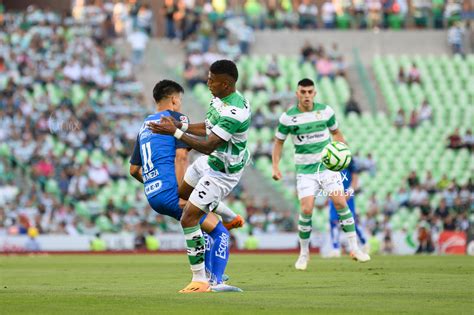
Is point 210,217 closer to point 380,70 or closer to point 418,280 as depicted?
point 418,280

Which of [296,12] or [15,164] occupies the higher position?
[296,12]

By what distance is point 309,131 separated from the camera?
1980 centimetres

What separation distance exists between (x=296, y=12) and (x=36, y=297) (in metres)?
35.6

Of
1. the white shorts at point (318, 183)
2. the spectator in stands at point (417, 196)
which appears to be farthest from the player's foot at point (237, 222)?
the spectator in stands at point (417, 196)

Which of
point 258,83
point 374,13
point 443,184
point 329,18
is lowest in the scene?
point 443,184

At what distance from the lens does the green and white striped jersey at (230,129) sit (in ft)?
44.8

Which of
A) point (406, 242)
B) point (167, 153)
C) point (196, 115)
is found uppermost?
point (167, 153)

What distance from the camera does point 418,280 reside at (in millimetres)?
15391

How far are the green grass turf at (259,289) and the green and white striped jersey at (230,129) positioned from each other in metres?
1.55

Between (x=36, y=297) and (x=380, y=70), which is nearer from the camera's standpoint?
(x=36, y=297)

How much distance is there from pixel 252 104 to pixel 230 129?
25.9 m

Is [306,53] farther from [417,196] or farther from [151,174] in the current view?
[151,174]

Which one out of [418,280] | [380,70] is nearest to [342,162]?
[418,280]

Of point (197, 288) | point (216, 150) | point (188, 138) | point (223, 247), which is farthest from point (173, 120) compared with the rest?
point (197, 288)
